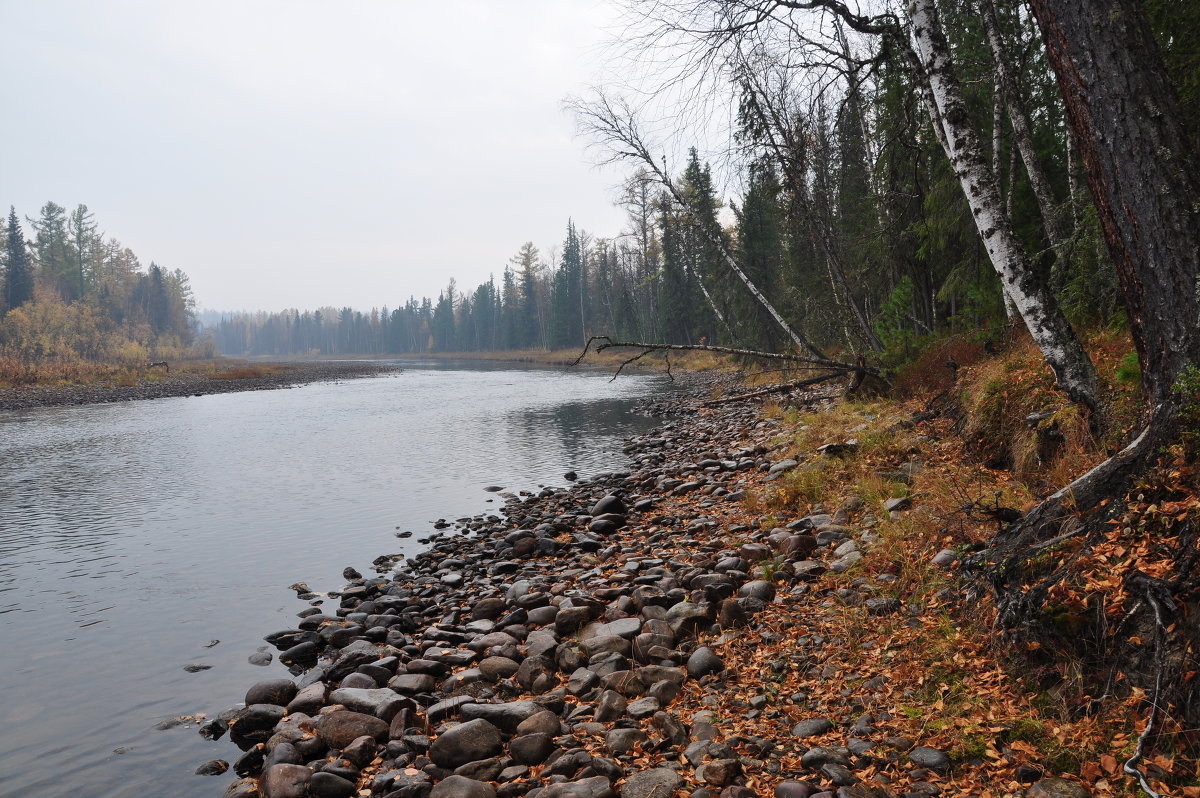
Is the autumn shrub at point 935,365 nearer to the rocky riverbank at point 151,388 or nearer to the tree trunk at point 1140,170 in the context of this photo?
the tree trunk at point 1140,170

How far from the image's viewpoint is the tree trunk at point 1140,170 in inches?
149

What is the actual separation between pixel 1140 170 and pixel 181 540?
1236cm

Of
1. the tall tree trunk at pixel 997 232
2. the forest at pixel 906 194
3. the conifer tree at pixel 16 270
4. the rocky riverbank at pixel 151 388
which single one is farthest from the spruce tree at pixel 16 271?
the tall tree trunk at pixel 997 232

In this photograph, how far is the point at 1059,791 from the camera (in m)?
2.79

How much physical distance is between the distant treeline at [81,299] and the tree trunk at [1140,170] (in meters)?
67.7

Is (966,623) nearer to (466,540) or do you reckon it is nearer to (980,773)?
(980,773)

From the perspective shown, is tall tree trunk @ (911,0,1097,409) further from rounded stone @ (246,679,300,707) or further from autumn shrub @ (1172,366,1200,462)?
rounded stone @ (246,679,300,707)

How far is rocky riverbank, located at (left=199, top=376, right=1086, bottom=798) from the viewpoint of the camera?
Answer: 348 cm

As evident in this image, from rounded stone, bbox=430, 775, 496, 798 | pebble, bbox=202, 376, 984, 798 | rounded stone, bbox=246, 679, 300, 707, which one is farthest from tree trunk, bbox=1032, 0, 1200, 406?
rounded stone, bbox=246, 679, 300, 707

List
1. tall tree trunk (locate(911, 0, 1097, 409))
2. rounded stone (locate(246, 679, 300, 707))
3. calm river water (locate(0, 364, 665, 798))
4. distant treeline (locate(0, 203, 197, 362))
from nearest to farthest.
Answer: calm river water (locate(0, 364, 665, 798)) → rounded stone (locate(246, 679, 300, 707)) → tall tree trunk (locate(911, 0, 1097, 409)) → distant treeline (locate(0, 203, 197, 362))

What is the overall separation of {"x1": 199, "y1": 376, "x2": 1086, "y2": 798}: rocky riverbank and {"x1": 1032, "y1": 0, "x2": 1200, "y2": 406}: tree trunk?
223 cm

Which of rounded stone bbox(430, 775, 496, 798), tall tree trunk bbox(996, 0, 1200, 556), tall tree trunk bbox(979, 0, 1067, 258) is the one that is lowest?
rounded stone bbox(430, 775, 496, 798)

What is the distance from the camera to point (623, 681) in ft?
15.2

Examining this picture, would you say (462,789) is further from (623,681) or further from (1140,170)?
(1140,170)
